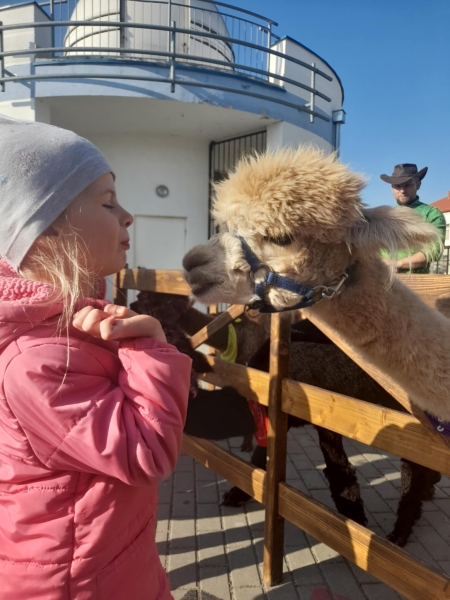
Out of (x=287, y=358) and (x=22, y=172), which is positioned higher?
(x=22, y=172)

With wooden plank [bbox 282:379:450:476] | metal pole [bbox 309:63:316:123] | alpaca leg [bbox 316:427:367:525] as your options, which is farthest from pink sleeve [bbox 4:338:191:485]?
metal pole [bbox 309:63:316:123]

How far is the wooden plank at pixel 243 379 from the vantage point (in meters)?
2.19

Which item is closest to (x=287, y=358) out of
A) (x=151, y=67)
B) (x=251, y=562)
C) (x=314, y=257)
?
(x=314, y=257)

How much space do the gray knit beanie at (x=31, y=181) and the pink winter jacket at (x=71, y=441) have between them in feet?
0.32

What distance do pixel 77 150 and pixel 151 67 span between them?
6.82 metres

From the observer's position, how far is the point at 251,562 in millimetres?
2391

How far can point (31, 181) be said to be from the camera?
88 cm

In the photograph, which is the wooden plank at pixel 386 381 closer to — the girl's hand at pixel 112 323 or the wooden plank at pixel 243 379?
the wooden plank at pixel 243 379

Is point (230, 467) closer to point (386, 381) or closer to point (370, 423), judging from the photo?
point (370, 423)

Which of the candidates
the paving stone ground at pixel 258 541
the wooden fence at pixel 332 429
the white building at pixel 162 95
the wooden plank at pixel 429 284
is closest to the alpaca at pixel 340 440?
the paving stone ground at pixel 258 541

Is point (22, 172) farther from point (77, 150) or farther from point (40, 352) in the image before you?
point (40, 352)

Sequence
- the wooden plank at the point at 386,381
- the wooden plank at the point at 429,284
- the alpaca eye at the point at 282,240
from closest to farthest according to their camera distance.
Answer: the wooden plank at the point at 386,381
the alpaca eye at the point at 282,240
the wooden plank at the point at 429,284

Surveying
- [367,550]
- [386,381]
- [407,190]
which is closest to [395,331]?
[386,381]

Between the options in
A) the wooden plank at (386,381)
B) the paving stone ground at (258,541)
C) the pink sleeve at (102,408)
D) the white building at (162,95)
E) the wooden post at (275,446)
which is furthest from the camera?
the white building at (162,95)
